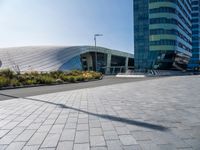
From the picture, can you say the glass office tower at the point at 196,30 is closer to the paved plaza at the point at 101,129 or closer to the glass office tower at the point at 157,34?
the glass office tower at the point at 157,34

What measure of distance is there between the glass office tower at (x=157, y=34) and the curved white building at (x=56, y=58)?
16.1m

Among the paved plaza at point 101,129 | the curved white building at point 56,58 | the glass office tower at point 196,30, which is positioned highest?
the glass office tower at point 196,30

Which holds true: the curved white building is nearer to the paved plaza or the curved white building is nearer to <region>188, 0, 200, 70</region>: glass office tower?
<region>188, 0, 200, 70</region>: glass office tower

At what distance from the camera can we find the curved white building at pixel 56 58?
56.0 meters

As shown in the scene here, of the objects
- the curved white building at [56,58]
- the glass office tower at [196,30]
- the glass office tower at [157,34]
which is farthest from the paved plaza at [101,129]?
the glass office tower at [196,30]

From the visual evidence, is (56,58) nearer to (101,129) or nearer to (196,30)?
(101,129)

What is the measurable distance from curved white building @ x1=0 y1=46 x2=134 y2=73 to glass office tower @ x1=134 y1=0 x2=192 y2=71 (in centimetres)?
1607

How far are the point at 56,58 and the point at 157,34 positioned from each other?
32.7 meters

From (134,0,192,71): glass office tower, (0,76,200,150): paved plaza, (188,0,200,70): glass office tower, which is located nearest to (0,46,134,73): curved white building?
(134,0,192,71): glass office tower

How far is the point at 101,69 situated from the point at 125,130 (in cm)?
7801

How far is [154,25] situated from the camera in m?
62.0

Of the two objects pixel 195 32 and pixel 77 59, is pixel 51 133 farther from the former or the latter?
pixel 195 32

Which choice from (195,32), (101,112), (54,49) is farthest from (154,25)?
(101,112)

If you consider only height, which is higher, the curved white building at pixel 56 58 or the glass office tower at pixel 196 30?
the glass office tower at pixel 196 30
